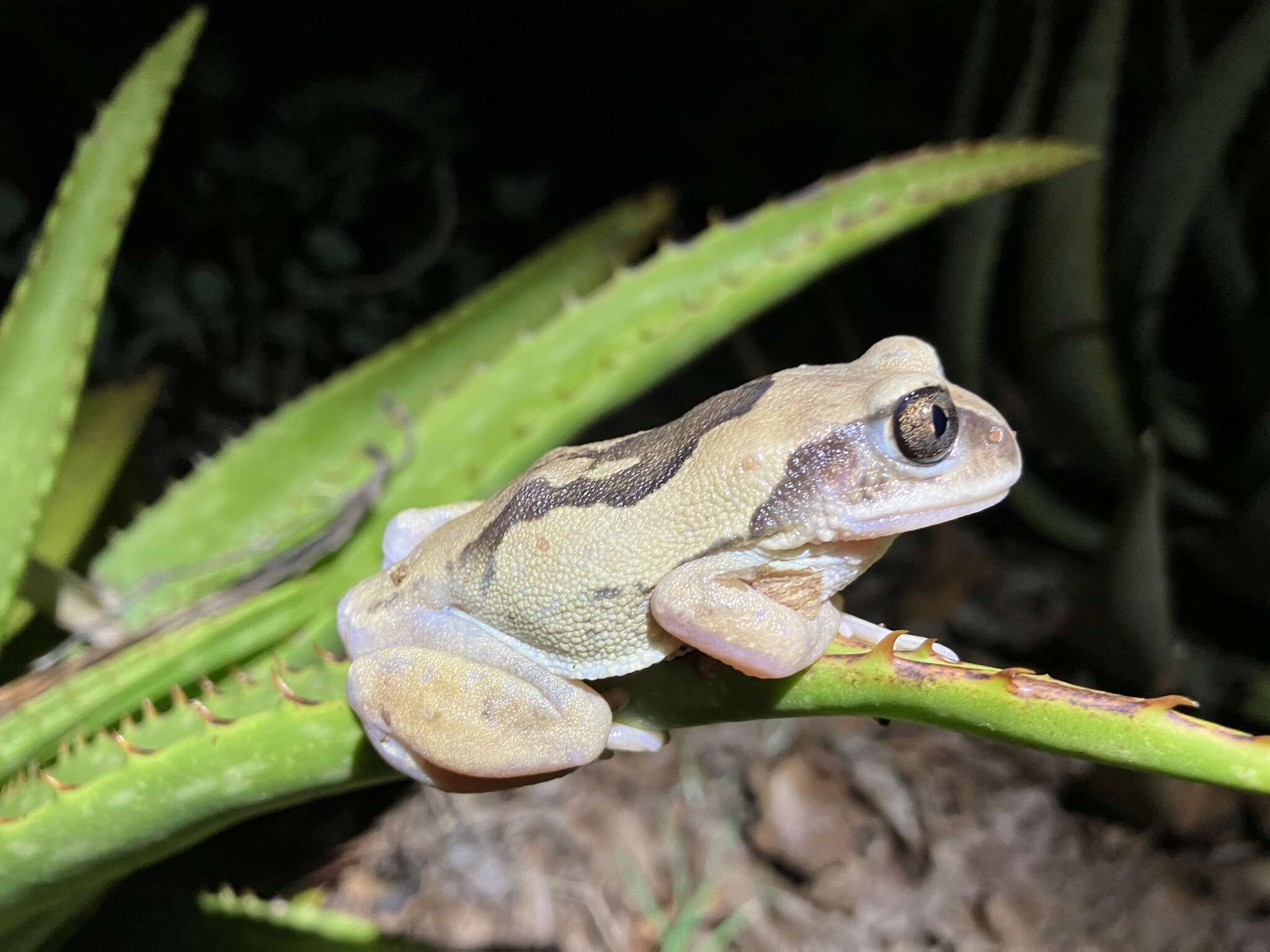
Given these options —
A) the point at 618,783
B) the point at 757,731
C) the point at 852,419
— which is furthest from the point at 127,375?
the point at 852,419

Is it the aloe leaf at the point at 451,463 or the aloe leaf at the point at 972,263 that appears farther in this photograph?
the aloe leaf at the point at 972,263

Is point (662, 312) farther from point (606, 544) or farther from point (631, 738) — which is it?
point (631, 738)

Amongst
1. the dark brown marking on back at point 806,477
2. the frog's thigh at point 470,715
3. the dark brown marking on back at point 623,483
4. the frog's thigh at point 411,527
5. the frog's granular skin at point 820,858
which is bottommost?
the frog's granular skin at point 820,858

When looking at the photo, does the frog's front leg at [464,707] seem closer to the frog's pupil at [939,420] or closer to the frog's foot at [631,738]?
→ the frog's foot at [631,738]

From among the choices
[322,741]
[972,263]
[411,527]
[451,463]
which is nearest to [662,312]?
[451,463]

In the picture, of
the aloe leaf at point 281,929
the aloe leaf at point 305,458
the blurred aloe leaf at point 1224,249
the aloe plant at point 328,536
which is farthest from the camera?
the blurred aloe leaf at point 1224,249

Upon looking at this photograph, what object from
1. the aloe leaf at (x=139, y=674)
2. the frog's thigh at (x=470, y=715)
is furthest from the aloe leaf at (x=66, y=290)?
the frog's thigh at (x=470, y=715)
